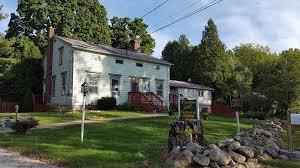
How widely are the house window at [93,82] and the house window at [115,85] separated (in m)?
1.83

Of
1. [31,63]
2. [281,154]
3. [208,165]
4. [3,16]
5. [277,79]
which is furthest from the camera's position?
[277,79]

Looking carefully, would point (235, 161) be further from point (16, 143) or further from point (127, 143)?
point (16, 143)

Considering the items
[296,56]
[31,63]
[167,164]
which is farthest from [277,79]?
[167,164]

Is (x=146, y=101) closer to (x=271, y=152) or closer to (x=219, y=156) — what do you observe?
(x=271, y=152)

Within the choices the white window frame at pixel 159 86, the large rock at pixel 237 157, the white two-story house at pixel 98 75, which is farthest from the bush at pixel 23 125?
the white window frame at pixel 159 86

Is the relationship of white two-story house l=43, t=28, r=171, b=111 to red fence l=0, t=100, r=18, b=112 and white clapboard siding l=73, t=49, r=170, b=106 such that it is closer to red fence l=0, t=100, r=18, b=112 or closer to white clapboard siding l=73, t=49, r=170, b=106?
white clapboard siding l=73, t=49, r=170, b=106

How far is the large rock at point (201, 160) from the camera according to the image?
11472 millimetres

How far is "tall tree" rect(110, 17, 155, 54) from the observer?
69.6 meters

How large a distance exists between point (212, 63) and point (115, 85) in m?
24.3

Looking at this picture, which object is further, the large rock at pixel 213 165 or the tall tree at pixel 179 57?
the tall tree at pixel 179 57

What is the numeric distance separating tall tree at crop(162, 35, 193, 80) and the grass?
43962 millimetres

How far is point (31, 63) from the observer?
152 feet

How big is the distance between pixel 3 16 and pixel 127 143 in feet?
85.7

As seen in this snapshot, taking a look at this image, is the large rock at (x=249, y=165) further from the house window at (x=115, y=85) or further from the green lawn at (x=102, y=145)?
the house window at (x=115, y=85)
